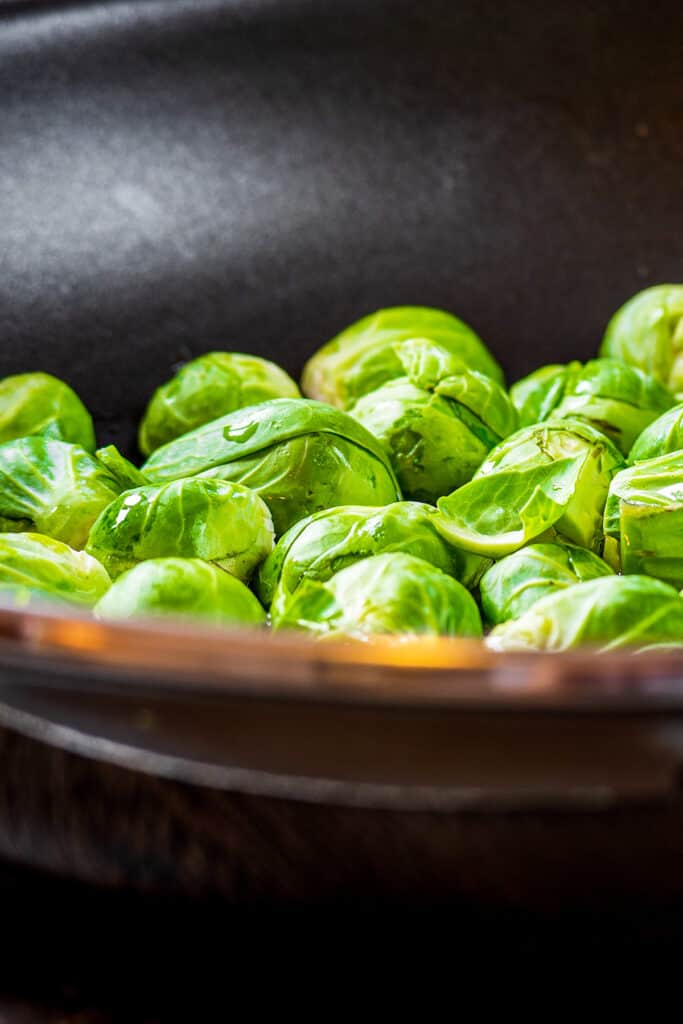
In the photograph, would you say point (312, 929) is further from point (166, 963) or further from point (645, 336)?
point (645, 336)

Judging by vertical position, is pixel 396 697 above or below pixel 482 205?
below

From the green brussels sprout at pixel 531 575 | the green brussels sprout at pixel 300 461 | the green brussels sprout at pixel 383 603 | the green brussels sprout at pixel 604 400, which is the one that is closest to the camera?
the green brussels sprout at pixel 383 603

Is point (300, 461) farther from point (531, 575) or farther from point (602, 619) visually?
point (602, 619)

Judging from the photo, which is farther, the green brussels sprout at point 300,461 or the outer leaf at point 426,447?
the outer leaf at point 426,447

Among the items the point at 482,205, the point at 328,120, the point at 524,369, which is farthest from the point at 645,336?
the point at 328,120

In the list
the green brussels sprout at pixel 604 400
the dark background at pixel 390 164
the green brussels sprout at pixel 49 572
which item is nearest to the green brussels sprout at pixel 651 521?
the green brussels sprout at pixel 604 400

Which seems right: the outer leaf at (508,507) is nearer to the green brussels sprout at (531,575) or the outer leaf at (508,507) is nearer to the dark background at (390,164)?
the green brussels sprout at (531,575)

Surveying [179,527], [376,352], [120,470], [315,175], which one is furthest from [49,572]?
[315,175]
